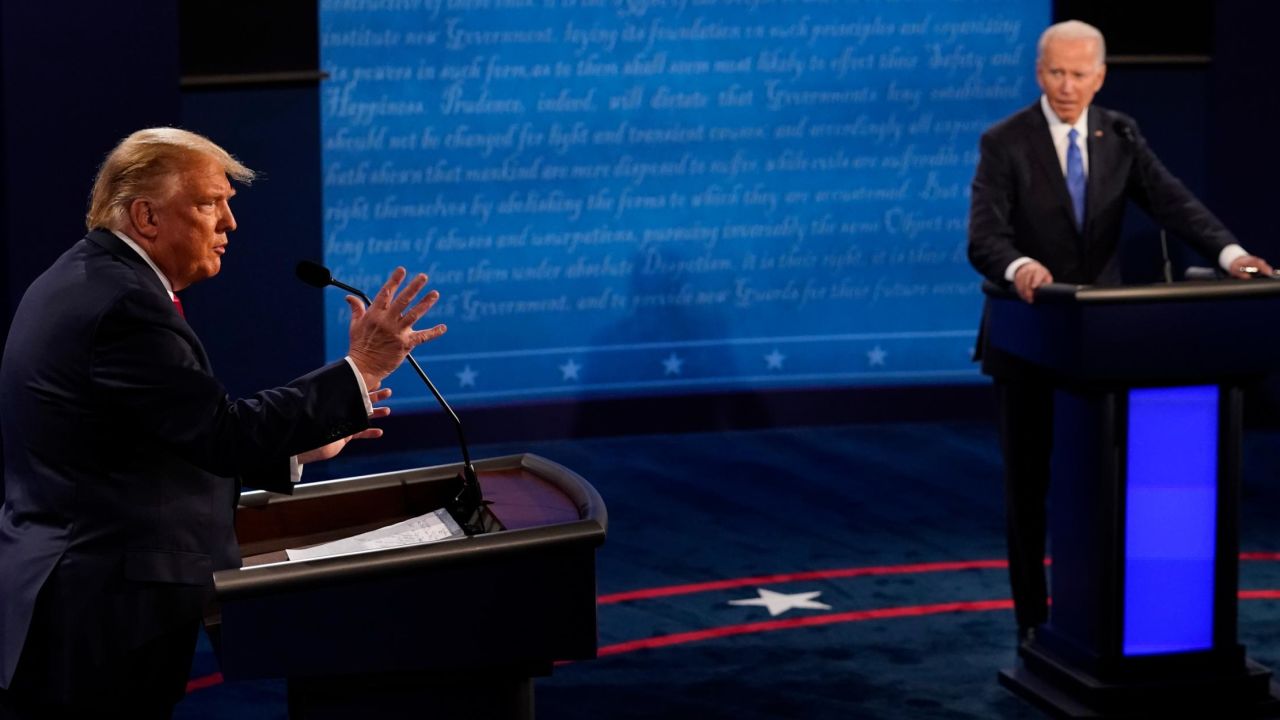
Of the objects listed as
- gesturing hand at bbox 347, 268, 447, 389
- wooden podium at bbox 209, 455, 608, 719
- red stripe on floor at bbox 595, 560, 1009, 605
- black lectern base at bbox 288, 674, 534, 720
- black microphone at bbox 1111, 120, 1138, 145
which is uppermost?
black microphone at bbox 1111, 120, 1138, 145

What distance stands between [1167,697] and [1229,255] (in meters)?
1.04

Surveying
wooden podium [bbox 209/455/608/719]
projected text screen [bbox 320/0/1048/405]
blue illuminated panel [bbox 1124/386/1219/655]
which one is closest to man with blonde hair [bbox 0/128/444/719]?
wooden podium [bbox 209/455/608/719]

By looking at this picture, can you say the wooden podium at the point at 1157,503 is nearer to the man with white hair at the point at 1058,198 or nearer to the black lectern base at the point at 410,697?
the man with white hair at the point at 1058,198

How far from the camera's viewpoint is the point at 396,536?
2.72 m

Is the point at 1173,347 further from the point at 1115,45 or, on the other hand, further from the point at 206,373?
the point at 1115,45

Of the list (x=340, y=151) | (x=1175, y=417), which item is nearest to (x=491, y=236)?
(x=340, y=151)

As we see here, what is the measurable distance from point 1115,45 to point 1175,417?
3.81 metres

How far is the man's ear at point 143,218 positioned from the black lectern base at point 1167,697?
246 cm

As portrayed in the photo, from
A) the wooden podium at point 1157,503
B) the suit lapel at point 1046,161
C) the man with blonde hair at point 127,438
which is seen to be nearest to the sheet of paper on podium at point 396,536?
the man with blonde hair at point 127,438

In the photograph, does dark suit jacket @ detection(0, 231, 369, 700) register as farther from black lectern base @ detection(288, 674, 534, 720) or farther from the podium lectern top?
the podium lectern top

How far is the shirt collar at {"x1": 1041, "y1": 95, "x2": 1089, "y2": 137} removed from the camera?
14.2 feet

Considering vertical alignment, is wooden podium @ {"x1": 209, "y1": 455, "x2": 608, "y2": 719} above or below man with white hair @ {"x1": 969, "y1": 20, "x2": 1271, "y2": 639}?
below

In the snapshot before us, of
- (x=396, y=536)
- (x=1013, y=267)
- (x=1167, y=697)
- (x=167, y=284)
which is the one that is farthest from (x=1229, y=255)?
(x=167, y=284)

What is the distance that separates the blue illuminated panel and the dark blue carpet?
1.30 ft
